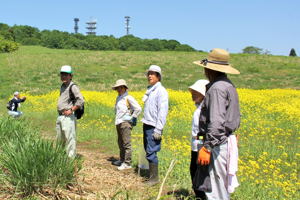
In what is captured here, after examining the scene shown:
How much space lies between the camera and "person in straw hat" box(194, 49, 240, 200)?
3.06 m

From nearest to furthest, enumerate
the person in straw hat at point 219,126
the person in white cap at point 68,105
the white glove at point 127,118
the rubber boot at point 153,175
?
the person in straw hat at point 219,126 < the rubber boot at point 153,175 < the person in white cap at point 68,105 < the white glove at point 127,118

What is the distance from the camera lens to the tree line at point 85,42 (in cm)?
8181

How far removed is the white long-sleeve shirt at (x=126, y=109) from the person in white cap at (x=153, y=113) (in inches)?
30.6

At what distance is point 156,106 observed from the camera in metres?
4.88

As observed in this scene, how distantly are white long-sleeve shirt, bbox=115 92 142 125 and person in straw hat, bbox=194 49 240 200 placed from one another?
2.53 m

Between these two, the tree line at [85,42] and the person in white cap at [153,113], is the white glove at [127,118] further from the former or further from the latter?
the tree line at [85,42]

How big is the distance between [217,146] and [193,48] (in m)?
95.5

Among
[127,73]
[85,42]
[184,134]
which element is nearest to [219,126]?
[184,134]

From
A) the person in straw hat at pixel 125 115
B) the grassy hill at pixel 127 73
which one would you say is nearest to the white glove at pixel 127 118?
the person in straw hat at pixel 125 115

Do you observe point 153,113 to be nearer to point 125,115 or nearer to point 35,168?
point 125,115

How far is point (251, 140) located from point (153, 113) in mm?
4206

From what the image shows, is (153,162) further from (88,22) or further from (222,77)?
(88,22)

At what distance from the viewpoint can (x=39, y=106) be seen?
43.2 ft

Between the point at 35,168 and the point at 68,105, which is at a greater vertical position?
the point at 68,105
